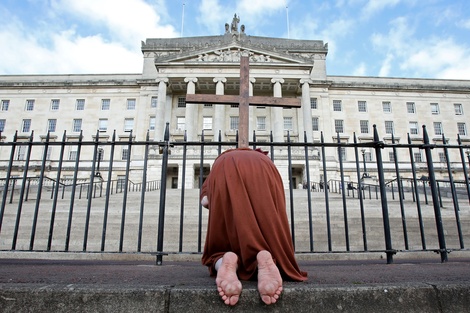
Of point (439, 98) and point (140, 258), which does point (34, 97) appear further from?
point (439, 98)

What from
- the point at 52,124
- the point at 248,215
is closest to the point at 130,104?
the point at 52,124

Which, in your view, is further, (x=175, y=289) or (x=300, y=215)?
(x=300, y=215)

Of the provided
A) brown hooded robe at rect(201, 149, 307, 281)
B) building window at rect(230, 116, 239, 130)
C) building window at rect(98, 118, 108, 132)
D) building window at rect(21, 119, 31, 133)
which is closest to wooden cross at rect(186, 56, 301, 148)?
brown hooded robe at rect(201, 149, 307, 281)

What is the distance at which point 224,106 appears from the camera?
33.5 metres

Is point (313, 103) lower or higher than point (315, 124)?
higher

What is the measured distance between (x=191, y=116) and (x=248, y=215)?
31148 millimetres

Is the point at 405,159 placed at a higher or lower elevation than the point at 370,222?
higher

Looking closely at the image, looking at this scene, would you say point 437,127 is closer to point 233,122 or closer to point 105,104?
point 233,122

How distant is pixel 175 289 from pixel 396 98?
4469 centimetres

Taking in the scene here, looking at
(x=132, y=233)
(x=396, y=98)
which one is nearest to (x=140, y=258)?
(x=132, y=233)

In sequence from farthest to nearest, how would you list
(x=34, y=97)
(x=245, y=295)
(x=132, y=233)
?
(x=34, y=97) → (x=132, y=233) → (x=245, y=295)

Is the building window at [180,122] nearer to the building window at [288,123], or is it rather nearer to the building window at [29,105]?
the building window at [288,123]

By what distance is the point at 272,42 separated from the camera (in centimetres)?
4609

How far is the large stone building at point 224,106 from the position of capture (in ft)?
110
